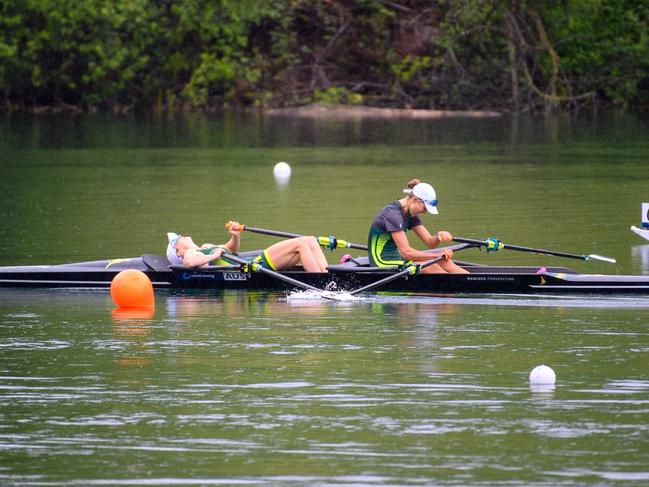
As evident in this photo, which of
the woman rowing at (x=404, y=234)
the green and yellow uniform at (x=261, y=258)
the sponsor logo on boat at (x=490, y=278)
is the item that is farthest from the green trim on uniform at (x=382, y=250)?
the green and yellow uniform at (x=261, y=258)

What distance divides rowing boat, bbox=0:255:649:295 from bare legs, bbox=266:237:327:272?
0.09m

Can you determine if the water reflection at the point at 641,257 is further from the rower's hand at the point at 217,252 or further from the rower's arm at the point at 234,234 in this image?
the rower's hand at the point at 217,252

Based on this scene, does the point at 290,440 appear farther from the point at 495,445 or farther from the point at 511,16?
the point at 511,16

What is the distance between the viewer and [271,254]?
15.6 meters

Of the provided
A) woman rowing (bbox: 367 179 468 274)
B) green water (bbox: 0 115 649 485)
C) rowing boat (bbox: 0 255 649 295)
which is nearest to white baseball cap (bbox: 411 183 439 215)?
woman rowing (bbox: 367 179 468 274)

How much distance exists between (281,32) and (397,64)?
377 cm

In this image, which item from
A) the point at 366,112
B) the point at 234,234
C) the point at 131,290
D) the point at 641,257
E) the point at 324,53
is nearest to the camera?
the point at 131,290

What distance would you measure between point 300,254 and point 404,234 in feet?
3.63

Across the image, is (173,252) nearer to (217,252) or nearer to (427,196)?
(217,252)

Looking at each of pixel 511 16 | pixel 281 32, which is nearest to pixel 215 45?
pixel 281 32

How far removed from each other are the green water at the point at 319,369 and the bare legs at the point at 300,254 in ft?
1.25

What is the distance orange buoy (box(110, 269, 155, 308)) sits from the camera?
49.1ft

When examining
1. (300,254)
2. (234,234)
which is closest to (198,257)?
(234,234)

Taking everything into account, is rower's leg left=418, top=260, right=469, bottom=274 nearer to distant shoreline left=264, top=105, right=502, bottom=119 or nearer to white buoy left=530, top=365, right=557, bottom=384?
white buoy left=530, top=365, right=557, bottom=384
